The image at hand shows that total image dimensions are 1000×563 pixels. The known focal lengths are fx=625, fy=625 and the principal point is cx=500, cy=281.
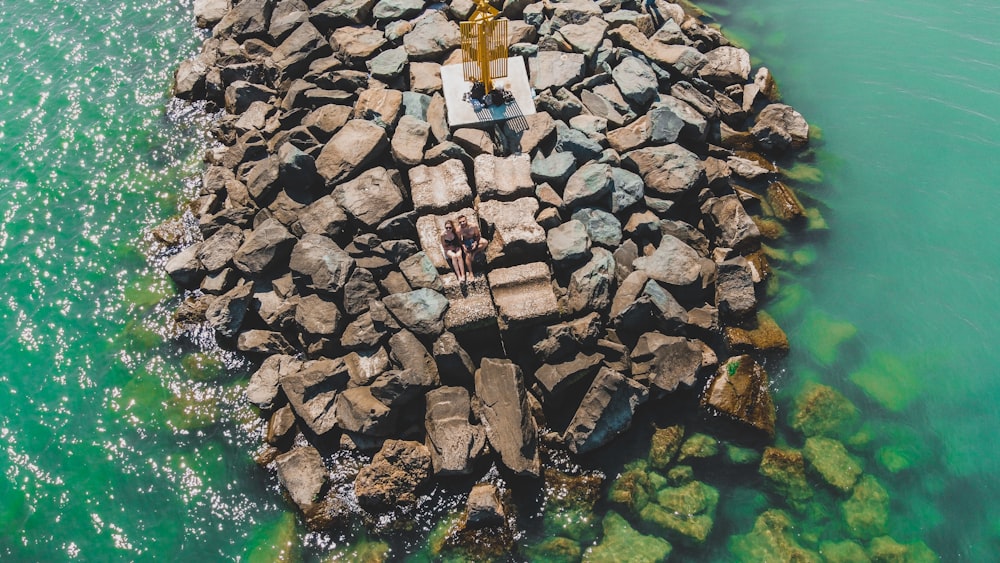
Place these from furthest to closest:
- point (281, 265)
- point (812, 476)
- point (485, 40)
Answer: point (485, 40)
point (281, 265)
point (812, 476)

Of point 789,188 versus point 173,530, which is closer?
point 173,530

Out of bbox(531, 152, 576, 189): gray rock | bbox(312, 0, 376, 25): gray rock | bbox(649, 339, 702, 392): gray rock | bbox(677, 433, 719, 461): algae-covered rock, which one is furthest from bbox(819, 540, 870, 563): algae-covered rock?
bbox(312, 0, 376, 25): gray rock

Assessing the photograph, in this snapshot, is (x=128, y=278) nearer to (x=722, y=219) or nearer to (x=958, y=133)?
(x=722, y=219)

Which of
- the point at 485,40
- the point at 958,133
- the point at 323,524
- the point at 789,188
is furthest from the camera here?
the point at 958,133

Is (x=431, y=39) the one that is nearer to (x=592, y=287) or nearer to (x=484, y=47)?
(x=484, y=47)

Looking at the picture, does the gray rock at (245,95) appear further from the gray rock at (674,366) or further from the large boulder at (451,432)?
the gray rock at (674,366)

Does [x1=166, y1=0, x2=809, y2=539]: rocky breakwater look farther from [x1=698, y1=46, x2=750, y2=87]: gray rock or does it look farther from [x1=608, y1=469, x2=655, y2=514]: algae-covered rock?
[x1=608, y1=469, x2=655, y2=514]: algae-covered rock

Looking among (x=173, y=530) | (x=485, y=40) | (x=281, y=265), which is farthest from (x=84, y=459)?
(x=485, y=40)

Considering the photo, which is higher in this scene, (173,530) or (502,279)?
(502,279)
